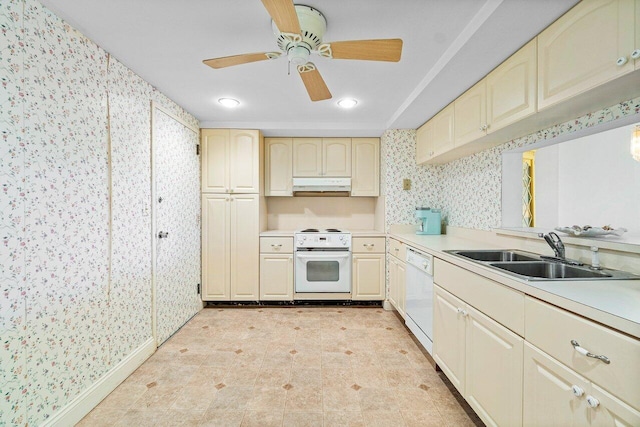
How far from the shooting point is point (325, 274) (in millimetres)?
3350

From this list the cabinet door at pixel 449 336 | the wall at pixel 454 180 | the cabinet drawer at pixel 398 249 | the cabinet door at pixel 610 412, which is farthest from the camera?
the cabinet drawer at pixel 398 249

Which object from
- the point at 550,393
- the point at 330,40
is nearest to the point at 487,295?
the point at 550,393

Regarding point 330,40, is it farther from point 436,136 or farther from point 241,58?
point 436,136

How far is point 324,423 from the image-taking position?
1552mm

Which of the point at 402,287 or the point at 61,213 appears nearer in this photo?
the point at 61,213

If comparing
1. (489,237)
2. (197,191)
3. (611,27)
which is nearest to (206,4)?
(611,27)

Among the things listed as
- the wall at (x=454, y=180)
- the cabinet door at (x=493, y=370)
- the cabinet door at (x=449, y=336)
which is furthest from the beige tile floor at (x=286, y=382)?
the wall at (x=454, y=180)

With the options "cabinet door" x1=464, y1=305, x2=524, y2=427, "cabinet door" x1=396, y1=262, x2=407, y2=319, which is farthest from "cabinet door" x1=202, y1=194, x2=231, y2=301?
"cabinet door" x1=464, y1=305, x2=524, y2=427

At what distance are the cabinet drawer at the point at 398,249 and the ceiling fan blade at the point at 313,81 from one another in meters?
1.61

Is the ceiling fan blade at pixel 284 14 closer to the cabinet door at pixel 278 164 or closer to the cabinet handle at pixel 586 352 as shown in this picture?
the cabinet handle at pixel 586 352

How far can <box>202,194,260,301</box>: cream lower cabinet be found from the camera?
3303 mm

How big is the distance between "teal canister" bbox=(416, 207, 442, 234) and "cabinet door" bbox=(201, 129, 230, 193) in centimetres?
230

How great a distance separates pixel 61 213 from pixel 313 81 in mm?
1620

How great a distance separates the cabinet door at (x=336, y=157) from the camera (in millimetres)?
3631
